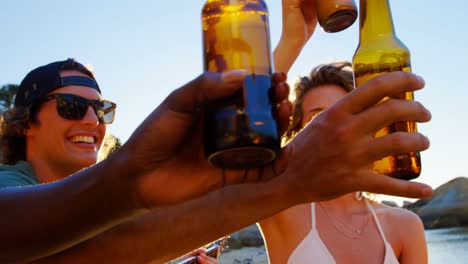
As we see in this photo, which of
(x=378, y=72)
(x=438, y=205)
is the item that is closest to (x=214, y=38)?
(x=378, y=72)

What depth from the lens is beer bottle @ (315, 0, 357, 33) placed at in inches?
79.7

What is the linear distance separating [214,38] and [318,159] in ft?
1.39

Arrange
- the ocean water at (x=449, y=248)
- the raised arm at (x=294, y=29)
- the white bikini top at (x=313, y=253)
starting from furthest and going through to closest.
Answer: the ocean water at (x=449, y=248)
the white bikini top at (x=313, y=253)
the raised arm at (x=294, y=29)

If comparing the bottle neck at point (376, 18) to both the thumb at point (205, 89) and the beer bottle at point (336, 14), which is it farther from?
the thumb at point (205, 89)

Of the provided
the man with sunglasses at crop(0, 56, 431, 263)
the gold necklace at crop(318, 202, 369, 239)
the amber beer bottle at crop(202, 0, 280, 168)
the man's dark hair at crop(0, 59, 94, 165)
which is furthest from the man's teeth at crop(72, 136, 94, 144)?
the amber beer bottle at crop(202, 0, 280, 168)

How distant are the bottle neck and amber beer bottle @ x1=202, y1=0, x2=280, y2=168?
90 centimetres

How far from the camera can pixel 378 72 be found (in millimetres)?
2076

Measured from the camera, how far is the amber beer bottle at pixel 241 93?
1.23 metres

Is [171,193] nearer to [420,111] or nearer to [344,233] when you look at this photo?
[420,111]

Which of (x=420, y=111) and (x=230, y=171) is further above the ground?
(x=420, y=111)

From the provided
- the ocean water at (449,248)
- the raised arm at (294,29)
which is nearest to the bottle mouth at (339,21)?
the raised arm at (294,29)

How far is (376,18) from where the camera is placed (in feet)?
6.94

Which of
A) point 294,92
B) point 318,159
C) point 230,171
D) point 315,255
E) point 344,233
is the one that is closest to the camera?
point 318,159

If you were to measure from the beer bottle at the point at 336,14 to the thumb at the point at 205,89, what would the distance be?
0.97m
